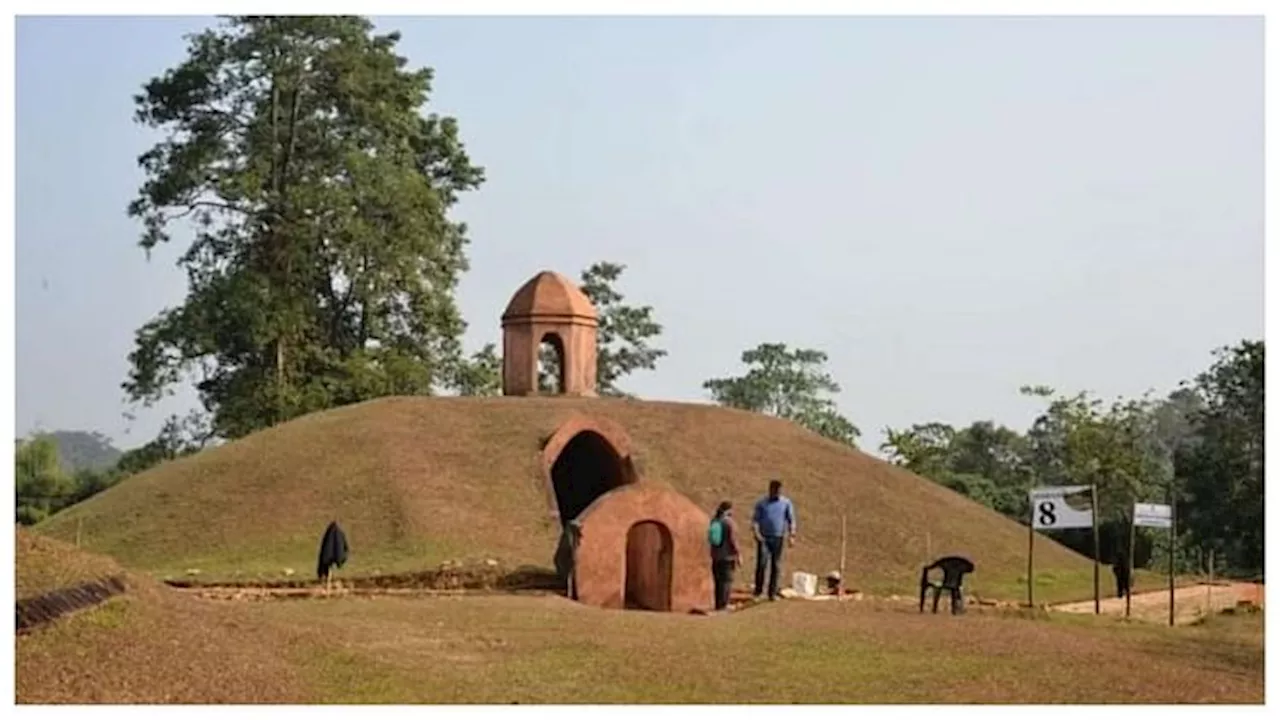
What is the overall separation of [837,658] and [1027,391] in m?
37.5

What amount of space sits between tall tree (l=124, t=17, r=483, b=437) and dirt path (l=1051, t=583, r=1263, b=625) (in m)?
19.6

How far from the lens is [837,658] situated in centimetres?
1623

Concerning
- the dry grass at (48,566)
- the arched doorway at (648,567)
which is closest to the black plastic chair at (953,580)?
the arched doorway at (648,567)

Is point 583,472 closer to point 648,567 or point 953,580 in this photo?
point 648,567

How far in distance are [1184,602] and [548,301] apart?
1310 cm

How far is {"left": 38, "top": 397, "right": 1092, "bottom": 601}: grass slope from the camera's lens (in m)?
27.8

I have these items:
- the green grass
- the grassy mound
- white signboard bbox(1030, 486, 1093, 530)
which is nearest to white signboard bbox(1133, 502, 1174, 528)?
white signboard bbox(1030, 486, 1093, 530)

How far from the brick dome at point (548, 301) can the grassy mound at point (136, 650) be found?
60.0 feet

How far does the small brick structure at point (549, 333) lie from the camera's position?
34.5 metres

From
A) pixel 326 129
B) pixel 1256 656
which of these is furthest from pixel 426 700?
pixel 326 129

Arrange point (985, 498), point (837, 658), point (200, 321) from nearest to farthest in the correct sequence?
point (837, 658), point (200, 321), point (985, 498)

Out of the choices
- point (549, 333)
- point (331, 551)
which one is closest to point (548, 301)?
point (549, 333)

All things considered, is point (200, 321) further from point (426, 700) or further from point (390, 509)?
point (426, 700)

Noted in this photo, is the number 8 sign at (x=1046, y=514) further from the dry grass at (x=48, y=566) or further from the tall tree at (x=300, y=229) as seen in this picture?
the tall tree at (x=300, y=229)
